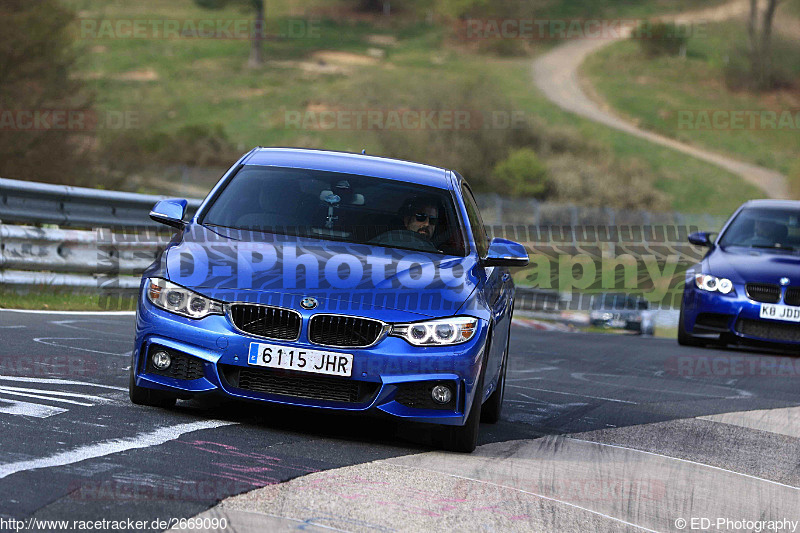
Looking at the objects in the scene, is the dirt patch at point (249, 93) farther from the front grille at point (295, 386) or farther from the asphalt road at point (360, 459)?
the front grille at point (295, 386)

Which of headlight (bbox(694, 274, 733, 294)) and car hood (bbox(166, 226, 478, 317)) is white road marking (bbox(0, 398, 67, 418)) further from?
headlight (bbox(694, 274, 733, 294))

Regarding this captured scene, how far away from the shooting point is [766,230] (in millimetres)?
Answer: 15938

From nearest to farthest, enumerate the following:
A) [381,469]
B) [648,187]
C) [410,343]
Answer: [381,469]
[410,343]
[648,187]

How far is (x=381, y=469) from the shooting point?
5941 mm

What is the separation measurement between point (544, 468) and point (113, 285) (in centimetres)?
834

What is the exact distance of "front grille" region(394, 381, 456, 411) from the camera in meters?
6.42

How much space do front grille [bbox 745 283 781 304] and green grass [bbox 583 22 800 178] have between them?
230 feet

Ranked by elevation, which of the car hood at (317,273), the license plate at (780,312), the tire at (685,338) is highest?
the car hood at (317,273)

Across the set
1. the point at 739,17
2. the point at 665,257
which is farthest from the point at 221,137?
the point at 739,17

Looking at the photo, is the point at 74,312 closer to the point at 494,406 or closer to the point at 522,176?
the point at 494,406

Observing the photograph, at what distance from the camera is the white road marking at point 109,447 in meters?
5.08

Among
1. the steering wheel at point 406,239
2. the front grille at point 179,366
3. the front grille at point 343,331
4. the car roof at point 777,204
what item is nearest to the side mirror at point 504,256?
the steering wheel at point 406,239

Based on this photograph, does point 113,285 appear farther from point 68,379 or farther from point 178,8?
point 178,8

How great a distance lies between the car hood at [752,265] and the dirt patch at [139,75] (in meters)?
85.9
